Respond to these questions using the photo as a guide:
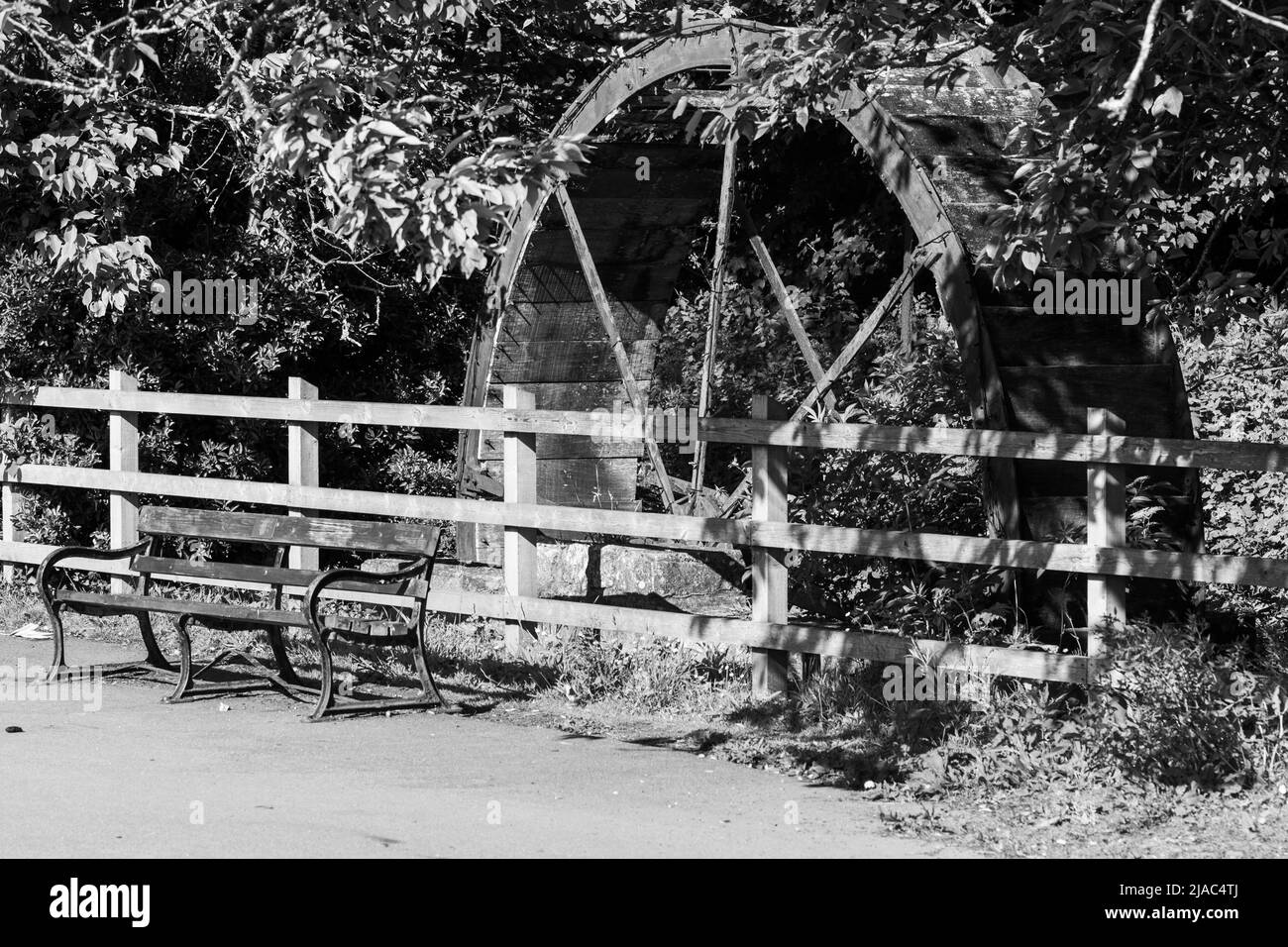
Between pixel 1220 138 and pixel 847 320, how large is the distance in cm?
693

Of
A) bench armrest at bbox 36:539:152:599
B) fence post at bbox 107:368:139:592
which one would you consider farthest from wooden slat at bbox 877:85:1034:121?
fence post at bbox 107:368:139:592

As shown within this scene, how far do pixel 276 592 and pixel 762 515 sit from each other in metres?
2.90

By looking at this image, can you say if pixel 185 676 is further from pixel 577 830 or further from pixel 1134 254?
pixel 1134 254

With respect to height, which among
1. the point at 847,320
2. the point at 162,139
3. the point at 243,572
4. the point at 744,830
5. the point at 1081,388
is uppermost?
the point at 162,139

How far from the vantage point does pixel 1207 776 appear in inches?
230

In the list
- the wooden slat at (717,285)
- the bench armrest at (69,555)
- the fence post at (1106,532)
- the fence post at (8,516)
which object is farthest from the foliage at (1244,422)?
the fence post at (8,516)

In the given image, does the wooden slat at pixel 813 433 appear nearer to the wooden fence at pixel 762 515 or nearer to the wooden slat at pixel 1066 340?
the wooden fence at pixel 762 515

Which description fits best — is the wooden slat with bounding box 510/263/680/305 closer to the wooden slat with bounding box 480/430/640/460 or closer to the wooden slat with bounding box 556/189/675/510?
the wooden slat with bounding box 556/189/675/510

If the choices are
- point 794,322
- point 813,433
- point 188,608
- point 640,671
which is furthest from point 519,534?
point 794,322

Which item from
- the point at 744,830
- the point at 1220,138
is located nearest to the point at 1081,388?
the point at 1220,138

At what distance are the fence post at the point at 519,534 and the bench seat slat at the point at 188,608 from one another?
3.98 feet

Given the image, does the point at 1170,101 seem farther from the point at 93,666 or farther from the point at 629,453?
the point at 629,453

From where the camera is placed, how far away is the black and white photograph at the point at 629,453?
5.75 metres
